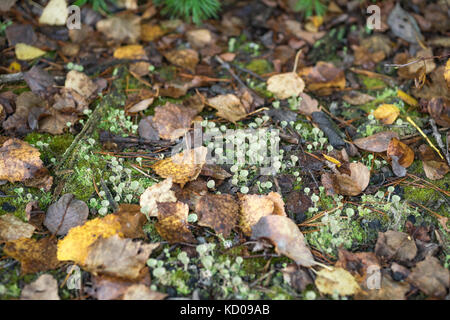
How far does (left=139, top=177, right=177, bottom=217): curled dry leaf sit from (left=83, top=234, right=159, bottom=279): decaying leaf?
0.33 meters

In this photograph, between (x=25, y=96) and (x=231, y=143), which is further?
(x=25, y=96)

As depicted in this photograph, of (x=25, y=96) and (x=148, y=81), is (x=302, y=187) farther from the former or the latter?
(x=25, y=96)

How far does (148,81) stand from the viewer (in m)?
4.16

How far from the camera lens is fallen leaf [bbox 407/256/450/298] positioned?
8.14 feet

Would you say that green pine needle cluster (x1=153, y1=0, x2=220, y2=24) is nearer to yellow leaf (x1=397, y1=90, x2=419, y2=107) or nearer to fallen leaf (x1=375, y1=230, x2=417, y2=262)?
yellow leaf (x1=397, y1=90, x2=419, y2=107)

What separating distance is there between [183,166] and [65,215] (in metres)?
0.94

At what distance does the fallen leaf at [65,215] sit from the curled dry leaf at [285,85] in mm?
2193

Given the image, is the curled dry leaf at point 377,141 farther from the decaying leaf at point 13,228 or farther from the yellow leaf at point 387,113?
the decaying leaf at point 13,228

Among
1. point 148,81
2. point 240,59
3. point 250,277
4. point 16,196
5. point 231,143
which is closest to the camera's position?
point 250,277

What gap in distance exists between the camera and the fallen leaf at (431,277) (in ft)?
8.14

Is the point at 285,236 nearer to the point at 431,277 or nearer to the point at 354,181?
the point at 354,181
